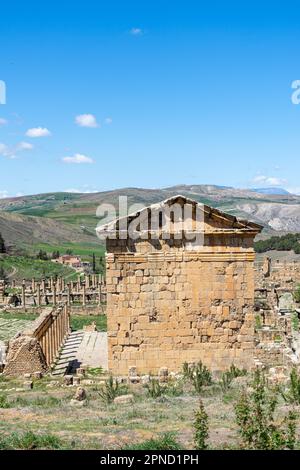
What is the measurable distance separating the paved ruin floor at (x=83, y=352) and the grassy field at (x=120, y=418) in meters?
6.63

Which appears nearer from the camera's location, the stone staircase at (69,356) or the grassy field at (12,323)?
the stone staircase at (69,356)

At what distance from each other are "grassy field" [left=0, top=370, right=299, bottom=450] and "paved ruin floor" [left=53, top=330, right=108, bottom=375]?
6630 mm

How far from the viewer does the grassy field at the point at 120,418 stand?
842 centimetres

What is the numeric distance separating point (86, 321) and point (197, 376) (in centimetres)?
2416

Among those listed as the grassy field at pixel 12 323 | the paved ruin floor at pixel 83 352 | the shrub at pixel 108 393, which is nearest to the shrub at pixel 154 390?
the shrub at pixel 108 393

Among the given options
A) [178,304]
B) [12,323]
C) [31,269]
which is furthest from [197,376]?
[31,269]

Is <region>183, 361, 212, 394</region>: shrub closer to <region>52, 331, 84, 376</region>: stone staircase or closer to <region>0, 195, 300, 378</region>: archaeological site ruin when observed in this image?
<region>0, 195, 300, 378</region>: archaeological site ruin

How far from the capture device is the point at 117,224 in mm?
15633

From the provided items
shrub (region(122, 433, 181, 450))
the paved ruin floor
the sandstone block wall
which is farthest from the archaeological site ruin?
shrub (region(122, 433, 181, 450))

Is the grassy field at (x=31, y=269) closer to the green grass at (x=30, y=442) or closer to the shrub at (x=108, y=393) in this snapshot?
the shrub at (x=108, y=393)

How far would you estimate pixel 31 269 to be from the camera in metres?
70.9

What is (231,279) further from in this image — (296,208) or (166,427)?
(296,208)
